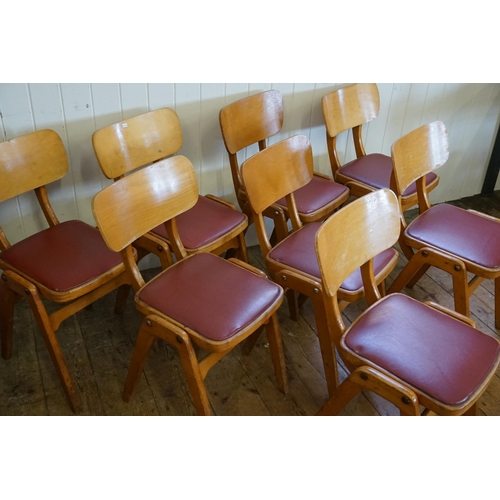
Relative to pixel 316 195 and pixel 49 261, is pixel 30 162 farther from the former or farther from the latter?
pixel 316 195

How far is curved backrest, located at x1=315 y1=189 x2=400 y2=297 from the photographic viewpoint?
5.51 feet

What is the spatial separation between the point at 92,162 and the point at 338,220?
128 centimetres

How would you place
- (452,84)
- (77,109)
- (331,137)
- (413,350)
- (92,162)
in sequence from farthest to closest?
1. (452,84)
2. (331,137)
3. (92,162)
4. (77,109)
5. (413,350)

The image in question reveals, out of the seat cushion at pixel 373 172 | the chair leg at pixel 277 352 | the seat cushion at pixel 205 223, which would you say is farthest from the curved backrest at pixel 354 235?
the seat cushion at pixel 373 172

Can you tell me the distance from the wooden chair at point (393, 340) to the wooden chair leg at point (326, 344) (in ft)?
0.69

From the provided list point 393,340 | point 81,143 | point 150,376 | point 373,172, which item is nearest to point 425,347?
point 393,340

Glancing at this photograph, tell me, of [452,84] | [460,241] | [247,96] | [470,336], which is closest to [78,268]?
[247,96]

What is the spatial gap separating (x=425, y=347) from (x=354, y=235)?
16.5 inches

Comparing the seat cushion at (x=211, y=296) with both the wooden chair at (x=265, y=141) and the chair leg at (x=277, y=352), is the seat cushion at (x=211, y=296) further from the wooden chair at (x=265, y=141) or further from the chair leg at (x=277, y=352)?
the wooden chair at (x=265, y=141)

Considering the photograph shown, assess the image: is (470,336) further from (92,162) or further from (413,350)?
(92,162)

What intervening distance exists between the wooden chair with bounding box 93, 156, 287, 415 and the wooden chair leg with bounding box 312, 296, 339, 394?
165 mm

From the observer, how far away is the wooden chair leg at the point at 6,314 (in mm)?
2127

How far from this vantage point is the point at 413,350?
172 cm

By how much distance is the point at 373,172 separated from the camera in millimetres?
2807
